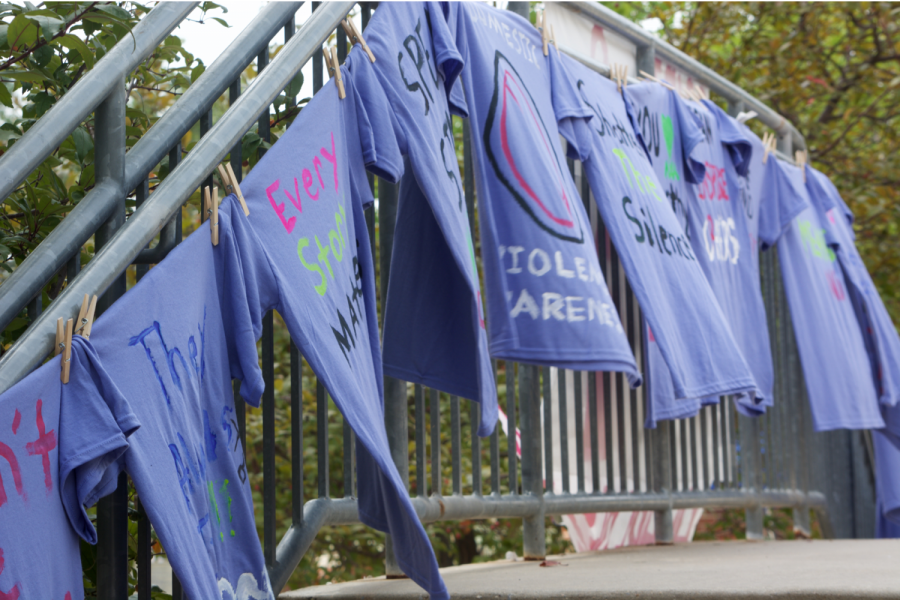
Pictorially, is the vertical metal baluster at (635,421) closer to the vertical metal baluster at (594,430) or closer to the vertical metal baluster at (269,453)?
the vertical metal baluster at (594,430)

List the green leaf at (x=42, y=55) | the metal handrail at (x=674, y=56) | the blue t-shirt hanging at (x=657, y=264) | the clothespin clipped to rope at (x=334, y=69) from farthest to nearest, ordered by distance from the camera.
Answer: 1. the metal handrail at (x=674, y=56)
2. the blue t-shirt hanging at (x=657, y=264)
3. the clothespin clipped to rope at (x=334, y=69)
4. the green leaf at (x=42, y=55)

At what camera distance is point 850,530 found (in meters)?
4.73

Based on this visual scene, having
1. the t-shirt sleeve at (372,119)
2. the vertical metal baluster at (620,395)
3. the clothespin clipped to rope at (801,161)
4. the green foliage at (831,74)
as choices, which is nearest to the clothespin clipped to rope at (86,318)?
the t-shirt sleeve at (372,119)

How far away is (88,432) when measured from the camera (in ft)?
3.83

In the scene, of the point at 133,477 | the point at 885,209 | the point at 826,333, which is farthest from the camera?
the point at 885,209

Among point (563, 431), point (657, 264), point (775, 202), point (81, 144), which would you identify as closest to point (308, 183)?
point (81, 144)

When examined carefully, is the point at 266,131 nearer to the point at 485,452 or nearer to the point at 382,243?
the point at 382,243

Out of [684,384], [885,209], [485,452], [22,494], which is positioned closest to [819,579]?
[684,384]

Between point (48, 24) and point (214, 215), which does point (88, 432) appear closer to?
point (214, 215)

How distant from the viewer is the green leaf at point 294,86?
6.28ft

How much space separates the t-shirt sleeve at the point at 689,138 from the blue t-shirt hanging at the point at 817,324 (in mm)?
758

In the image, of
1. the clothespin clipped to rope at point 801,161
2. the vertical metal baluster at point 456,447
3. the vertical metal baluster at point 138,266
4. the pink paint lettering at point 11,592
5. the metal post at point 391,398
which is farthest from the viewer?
the clothespin clipped to rope at point 801,161

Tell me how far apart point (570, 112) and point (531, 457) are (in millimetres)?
1030

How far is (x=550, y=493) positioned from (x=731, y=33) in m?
3.96
